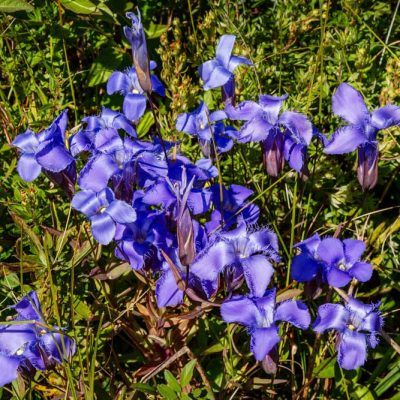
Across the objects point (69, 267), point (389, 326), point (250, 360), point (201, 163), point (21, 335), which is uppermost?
point (201, 163)

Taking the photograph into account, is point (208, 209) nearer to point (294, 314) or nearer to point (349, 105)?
point (294, 314)

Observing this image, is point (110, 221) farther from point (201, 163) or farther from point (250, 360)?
point (250, 360)

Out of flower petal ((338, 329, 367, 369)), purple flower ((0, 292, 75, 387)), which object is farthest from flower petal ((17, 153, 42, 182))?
flower petal ((338, 329, 367, 369))

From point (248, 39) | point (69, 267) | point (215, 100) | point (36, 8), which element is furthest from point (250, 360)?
point (36, 8)

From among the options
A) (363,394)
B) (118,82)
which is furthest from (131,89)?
(363,394)

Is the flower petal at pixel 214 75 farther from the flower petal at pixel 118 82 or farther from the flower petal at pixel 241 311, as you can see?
the flower petal at pixel 241 311

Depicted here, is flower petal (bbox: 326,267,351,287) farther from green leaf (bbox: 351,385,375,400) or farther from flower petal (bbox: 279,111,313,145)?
green leaf (bbox: 351,385,375,400)

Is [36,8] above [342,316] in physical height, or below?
above

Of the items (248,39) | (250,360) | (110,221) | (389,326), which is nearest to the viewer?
(110,221)
